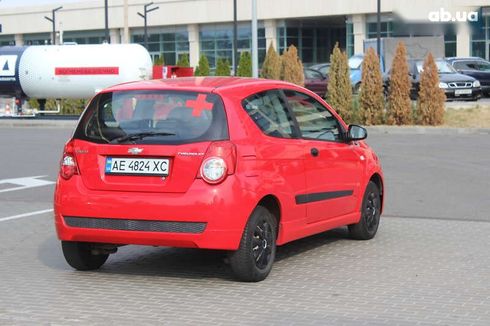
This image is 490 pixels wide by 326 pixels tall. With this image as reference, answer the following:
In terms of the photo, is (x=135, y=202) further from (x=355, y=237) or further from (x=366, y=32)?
(x=366, y=32)

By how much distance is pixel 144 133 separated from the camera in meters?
7.43

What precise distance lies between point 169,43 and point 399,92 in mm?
54304

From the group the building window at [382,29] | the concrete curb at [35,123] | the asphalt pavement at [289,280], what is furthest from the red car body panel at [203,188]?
the building window at [382,29]

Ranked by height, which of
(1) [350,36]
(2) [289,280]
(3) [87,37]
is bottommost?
(2) [289,280]

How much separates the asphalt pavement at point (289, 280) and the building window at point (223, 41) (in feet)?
204

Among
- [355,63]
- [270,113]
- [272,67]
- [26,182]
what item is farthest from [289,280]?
[355,63]

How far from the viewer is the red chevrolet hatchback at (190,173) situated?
7125mm

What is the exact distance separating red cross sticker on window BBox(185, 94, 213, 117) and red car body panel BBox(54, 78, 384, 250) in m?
0.12

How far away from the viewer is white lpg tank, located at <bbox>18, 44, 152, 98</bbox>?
34594 mm

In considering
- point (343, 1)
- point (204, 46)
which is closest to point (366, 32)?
point (343, 1)

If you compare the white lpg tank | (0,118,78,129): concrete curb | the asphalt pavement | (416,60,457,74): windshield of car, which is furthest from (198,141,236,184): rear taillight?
(416,60,457,74): windshield of car

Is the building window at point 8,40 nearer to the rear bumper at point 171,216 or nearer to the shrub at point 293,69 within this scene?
the shrub at point 293,69

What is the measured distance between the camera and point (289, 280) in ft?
→ 24.8

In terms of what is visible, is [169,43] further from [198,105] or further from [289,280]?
[289,280]
